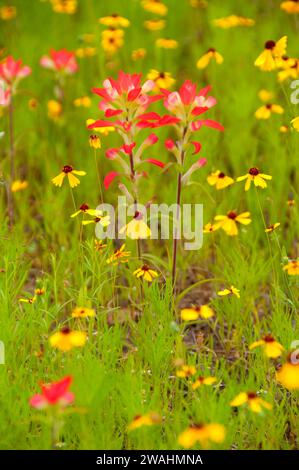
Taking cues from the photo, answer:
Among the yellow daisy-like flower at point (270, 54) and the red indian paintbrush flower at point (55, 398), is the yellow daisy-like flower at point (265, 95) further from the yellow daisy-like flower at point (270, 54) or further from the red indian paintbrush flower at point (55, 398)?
the red indian paintbrush flower at point (55, 398)

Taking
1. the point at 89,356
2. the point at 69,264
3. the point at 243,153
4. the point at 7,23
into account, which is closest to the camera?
Result: the point at 89,356

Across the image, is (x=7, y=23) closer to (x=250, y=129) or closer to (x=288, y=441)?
(x=250, y=129)

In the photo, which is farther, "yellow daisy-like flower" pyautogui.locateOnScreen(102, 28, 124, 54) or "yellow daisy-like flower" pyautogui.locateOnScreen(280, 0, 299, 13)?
"yellow daisy-like flower" pyautogui.locateOnScreen(102, 28, 124, 54)

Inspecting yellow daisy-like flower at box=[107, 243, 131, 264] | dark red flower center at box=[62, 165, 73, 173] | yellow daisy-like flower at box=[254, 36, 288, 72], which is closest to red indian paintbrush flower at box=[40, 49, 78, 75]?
yellow daisy-like flower at box=[254, 36, 288, 72]

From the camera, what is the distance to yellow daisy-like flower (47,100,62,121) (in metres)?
3.54

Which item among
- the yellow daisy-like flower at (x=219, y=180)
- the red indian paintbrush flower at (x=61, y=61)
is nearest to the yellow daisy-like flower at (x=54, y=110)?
the red indian paintbrush flower at (x=61, y=61)

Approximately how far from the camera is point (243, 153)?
3.31 meters

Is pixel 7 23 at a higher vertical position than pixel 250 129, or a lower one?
higher

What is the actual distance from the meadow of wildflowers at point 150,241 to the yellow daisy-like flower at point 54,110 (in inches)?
0.4

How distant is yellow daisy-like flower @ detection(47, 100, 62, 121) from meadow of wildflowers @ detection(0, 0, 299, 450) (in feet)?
0.03

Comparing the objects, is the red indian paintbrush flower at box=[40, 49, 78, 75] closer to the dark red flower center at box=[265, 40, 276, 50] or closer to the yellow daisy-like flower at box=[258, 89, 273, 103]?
the yellow daisy-like flower at box=[258, 89, 273, 103]

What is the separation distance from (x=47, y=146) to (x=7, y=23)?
1.47 m

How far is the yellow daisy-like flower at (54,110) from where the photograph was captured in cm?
354
